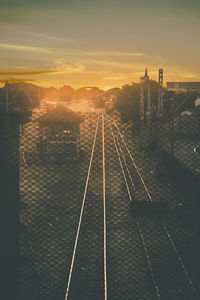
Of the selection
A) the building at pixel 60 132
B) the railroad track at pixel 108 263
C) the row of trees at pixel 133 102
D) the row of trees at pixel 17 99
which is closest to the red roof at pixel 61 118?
the building at pixel 60 132

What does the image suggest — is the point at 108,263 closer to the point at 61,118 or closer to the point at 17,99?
the point at 61,118

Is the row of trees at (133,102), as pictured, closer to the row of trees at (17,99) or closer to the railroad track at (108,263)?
the row of trees at (17,99)

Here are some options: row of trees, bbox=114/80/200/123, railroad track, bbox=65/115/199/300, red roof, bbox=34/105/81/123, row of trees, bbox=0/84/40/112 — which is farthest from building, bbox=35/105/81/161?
row of trees, bbox=114/80/200/123

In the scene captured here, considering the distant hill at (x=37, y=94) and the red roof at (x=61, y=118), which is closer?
the red roof at (x=61, y=118)

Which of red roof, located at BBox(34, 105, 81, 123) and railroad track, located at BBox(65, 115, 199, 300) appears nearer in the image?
red roof, located at BBox(34, 105, 81, 123)

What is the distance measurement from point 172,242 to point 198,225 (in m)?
1.53

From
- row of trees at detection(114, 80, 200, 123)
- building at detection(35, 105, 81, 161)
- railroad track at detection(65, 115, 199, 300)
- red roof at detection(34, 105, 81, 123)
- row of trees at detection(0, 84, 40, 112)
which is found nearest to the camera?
red roof at detection(34, 105, 81, 123)

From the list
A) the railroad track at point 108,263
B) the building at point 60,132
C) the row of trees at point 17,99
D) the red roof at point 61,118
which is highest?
the row of trees at point 17,99

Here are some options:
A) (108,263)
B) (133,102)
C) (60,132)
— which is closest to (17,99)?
(133,102)

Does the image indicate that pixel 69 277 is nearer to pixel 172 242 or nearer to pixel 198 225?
pixel 172 242

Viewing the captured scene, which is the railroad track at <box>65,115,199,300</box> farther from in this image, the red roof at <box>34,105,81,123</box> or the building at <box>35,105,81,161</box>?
the red roof at <box>34,105,81,123</box>

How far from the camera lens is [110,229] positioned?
716 cm

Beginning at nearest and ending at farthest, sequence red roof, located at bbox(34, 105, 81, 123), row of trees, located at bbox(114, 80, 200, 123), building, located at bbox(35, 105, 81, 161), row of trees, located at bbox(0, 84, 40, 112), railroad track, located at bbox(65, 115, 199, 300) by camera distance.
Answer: red roof, located at bbox(34, 105, 81, 123), building, located at bbox(35, 105, 81, 161), railroad track, located at bbox(65, 115, 199, 300), row of trees, located at bbox(0, 84, 40, 112), row of trees, located at bbox(114, 80, 200, 123)

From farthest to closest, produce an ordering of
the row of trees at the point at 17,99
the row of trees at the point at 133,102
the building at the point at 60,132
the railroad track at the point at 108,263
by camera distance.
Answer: the row of trees at the point at 133,102 → the row of trees at the point at 17,99 → the railroad track at the point at 108,263 → the building at the point at 60,132
